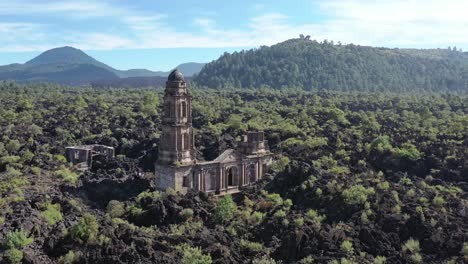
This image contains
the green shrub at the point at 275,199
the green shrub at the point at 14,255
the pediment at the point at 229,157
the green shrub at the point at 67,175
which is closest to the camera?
the green shrub at the point at 14,255

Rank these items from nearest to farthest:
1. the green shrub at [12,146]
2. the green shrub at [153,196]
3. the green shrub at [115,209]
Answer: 1. the green shrub at [115,209]
2. the green shrub at [153,196]
3. the green shrub at [12,146]

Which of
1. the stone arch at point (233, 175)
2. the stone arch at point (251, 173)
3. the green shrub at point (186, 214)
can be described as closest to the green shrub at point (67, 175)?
the stone arch at point (233, 175)

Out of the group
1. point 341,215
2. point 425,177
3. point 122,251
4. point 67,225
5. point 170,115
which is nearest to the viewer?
point 122,251

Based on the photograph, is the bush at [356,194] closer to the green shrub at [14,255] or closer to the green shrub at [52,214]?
the green shrub at [52,214]

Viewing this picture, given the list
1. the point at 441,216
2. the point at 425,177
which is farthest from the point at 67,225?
the point at 425,177

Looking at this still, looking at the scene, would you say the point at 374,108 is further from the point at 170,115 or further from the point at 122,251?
the point at 122,251
